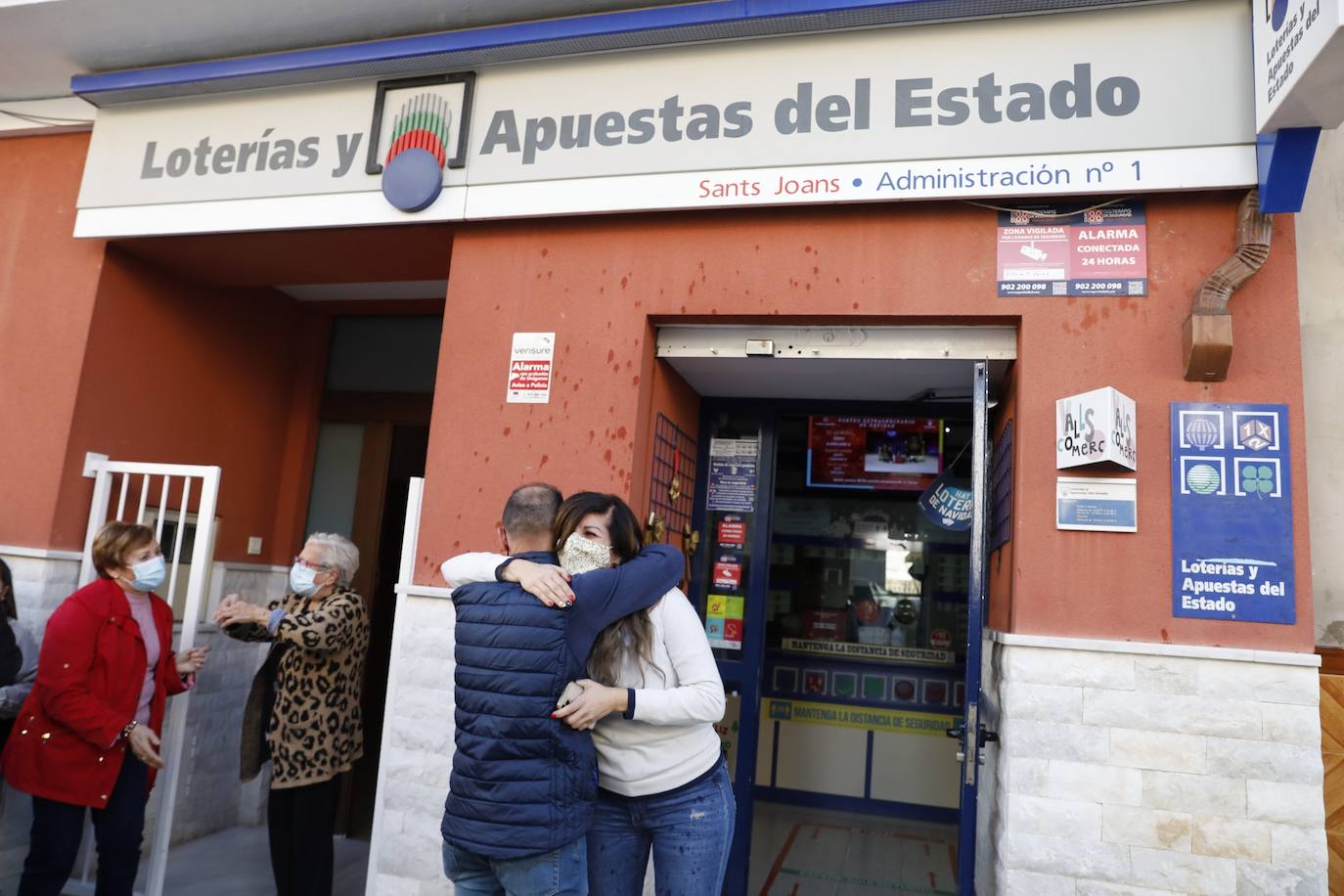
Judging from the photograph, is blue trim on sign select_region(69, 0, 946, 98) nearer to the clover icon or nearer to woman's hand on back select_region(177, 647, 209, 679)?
the clover icon

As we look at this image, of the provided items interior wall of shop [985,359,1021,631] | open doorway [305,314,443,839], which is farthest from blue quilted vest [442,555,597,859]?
open doorway [305,314,443,839]

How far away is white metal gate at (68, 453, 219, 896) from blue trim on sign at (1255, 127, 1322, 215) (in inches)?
163

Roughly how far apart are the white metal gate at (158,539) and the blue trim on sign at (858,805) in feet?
10.7

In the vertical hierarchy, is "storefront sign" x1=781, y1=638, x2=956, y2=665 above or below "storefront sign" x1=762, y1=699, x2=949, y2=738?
above

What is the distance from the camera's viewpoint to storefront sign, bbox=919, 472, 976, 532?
4.00 metres

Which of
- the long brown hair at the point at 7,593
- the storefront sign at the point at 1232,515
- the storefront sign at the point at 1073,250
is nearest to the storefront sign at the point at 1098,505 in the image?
the storefront sign at the point at 1232,515

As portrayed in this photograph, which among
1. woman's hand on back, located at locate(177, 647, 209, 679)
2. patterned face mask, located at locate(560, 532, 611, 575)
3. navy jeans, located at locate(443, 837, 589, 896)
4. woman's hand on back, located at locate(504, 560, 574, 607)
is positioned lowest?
navy jeans, located at locate(443, 837, 589, 896)

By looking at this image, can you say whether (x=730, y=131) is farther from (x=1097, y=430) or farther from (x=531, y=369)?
(x=1097, y=430)

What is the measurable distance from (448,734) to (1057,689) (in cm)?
220

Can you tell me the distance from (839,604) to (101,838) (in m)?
4.13

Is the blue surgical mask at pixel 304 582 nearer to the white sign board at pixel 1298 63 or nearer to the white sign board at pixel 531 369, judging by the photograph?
the white sign board at pixel 531 369

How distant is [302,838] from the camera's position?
11.5ft

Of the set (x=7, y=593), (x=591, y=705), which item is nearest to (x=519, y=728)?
(x=591, y=705)

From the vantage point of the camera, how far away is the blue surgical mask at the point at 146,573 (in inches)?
138
